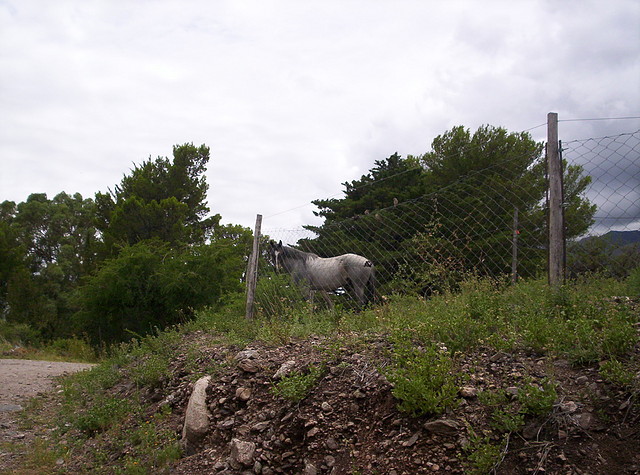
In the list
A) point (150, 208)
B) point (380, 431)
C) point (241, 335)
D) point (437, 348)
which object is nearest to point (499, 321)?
point (437, 348)

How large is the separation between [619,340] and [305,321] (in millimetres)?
3671

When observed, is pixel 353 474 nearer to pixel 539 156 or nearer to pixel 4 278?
pixel 539 156

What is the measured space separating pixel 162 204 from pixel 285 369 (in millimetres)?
22819

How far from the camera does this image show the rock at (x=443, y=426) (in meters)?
3.32

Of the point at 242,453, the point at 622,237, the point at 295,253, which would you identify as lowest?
the point at 242,453

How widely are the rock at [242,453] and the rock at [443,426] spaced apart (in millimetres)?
1450

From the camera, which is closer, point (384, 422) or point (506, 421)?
point (506, 421)

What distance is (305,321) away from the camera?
646 cm

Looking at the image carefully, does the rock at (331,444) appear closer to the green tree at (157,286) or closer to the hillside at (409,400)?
the hillside at (409,400)

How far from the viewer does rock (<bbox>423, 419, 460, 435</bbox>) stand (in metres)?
3.32

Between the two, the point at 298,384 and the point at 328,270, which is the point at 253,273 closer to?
the point at 328,270

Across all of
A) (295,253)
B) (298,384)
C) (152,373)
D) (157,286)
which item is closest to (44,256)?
(157,286)

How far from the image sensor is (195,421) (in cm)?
481

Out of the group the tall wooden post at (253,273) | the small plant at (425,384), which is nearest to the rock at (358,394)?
the small plant at (425,384)
